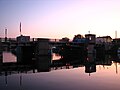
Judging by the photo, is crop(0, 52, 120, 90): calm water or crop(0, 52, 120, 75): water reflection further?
crop(0, 52, 120, 75): water reflection

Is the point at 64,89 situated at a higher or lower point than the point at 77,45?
lower

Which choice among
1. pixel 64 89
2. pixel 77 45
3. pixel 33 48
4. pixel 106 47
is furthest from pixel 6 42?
pixel 106 47

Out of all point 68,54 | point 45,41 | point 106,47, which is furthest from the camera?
point 106,47

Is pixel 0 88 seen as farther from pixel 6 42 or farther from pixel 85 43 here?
pixel 85 43

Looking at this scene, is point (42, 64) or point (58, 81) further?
point (42, 64)

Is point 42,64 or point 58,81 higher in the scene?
point 42,64

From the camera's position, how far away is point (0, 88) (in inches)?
851

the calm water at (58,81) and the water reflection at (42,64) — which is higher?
the water reflection at (42,64)

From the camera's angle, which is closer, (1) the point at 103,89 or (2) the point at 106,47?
(1) the point at 103,89

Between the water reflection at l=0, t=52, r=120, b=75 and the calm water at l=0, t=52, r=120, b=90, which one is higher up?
the water reflection at l=0, t=52, r=120, b=75

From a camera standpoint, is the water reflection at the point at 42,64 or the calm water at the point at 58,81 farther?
the water reflection at the point at 42,64

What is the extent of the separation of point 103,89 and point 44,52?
145 feet

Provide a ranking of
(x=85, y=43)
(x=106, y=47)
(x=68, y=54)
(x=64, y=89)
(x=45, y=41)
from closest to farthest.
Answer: (x=64, y=89) → (x=45, y=41) → (x=85, y=43) → (x=68, y=54) → (x=106, y=47)

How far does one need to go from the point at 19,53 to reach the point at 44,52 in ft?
28.2
